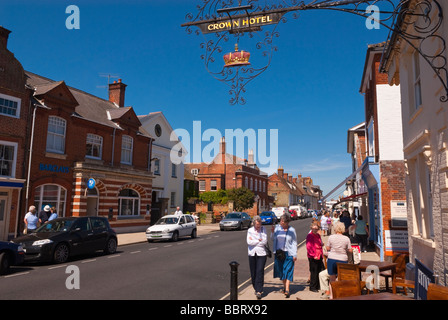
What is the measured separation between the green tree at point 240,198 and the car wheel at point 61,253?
34.1m

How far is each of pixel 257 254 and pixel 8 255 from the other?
7.38 meters

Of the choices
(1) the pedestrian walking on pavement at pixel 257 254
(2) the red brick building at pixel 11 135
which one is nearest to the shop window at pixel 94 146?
(2) the red brick building at pixel 11 135

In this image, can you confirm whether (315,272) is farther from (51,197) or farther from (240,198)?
(240,198)

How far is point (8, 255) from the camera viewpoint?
9820mm

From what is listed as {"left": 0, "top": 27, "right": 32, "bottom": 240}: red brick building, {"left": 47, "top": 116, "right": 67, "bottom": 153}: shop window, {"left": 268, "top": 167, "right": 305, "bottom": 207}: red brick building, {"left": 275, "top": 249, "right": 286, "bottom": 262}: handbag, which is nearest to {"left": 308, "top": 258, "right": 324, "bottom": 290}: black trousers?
{"left": 275, "top": 249, "right": 286, "bottom": 262}: handbag

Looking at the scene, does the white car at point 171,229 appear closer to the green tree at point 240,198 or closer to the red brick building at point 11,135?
the red brick building at point 11,135

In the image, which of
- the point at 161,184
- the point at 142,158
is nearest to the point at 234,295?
the point at 142,158

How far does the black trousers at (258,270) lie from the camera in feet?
24.5

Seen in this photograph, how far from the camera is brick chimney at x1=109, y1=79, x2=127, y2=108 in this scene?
98.9ft

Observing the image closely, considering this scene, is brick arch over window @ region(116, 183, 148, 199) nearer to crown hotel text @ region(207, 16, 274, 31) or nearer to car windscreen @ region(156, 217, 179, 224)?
car windscreen @ region(156, 217, 179, 224)

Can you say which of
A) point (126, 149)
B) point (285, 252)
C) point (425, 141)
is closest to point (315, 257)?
point (285, 252)

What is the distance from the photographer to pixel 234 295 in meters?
6.09
